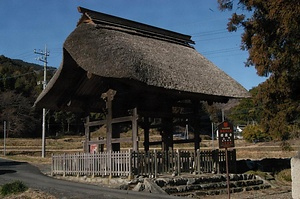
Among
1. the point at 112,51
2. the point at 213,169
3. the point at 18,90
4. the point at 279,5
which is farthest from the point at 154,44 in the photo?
the point at 18,90

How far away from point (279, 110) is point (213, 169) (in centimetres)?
401

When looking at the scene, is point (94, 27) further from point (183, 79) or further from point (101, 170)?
point (101, 170)

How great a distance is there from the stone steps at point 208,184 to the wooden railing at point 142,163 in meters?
1.11

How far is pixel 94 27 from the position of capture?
55.7 feet


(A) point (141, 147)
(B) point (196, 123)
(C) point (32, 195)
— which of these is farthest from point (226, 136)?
(A) point (141, 147)

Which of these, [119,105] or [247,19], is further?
[119,105]

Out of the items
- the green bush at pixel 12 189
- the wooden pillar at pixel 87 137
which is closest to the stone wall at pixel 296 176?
the green bush at pixel 12 189

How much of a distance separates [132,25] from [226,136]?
34.5 feet

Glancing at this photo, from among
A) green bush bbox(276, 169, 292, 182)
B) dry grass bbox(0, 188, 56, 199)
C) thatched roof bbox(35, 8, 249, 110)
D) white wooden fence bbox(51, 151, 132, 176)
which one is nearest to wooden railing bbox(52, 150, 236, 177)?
white wooden fence bbox(51, 151, 132, 176)

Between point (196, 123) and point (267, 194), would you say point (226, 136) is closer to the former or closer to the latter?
point (267, 194)

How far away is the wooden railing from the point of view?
48.4ft

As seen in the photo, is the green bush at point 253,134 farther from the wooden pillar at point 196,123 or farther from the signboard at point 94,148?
the signboard at point 94,148

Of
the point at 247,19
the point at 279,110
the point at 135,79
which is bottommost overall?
the point at 279,110

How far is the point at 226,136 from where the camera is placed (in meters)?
11.4
